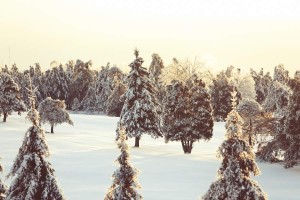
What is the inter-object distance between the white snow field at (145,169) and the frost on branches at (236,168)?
13320 mm

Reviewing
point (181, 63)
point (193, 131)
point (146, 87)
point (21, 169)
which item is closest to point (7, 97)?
point (146, 87)

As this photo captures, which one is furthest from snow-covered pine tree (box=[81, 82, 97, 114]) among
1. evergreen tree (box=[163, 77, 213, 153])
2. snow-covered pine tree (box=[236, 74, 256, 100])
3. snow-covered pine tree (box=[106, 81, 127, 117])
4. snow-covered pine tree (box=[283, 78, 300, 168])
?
snow-covered pine tree (box=[283, 78, 300, 168])

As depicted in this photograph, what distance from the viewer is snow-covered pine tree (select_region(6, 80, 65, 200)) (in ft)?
47.8

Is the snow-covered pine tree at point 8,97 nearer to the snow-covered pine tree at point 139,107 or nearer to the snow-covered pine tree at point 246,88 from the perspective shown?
the snow-covered pine tree at point 139,107

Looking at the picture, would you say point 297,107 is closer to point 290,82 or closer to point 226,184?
point 290,82

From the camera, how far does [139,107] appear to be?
45.1m

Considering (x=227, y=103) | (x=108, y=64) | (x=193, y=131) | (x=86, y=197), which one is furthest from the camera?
(x=108, y=64)

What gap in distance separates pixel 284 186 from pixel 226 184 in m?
17.8

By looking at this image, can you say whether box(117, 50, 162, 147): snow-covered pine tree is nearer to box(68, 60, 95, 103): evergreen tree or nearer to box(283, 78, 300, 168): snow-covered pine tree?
box(283, 78, 300, 168): snow-covered pine tree

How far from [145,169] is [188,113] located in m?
11.4

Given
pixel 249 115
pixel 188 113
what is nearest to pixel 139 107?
pixel 188 113

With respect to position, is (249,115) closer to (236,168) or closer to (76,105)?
(236,168)

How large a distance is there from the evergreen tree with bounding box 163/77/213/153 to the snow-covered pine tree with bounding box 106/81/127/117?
3829 centimetres

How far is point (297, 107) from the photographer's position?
33125 millimetres
